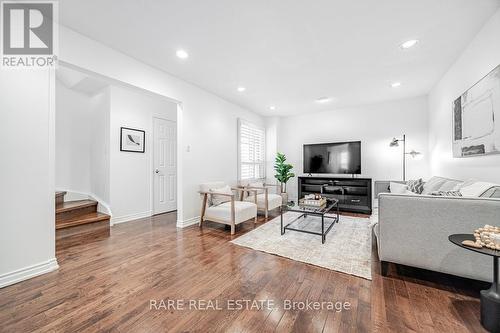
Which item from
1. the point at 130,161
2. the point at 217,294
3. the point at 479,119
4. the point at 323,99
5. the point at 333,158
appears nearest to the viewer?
the point at 217,294

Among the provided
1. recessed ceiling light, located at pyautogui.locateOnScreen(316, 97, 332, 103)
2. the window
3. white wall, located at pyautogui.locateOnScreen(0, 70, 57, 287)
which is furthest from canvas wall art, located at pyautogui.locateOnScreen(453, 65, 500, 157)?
white wall, located at pyautogui.locateOnScreen(0, 70, 57, 287)

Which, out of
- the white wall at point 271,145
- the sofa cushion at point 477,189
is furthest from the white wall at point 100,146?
the sofa cushion at point 477,189

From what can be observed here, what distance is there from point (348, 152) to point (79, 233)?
18.5ft

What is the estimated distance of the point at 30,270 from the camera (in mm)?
2025

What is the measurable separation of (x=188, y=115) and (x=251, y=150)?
2.28 meters

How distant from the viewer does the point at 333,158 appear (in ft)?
17.5

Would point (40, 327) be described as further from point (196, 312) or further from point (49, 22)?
point (49, 22)

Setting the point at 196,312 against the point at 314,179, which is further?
the point at 314,179

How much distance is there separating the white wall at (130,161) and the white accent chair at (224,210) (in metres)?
1.63

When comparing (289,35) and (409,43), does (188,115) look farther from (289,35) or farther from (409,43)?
(409,43)

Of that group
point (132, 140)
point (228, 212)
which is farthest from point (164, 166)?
point (228, 212)

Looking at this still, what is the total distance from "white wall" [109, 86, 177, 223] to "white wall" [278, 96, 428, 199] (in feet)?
12.6

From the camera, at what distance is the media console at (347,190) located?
4.76 metres

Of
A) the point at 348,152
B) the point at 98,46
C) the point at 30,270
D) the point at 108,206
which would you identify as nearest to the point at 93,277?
the point at 30,270
